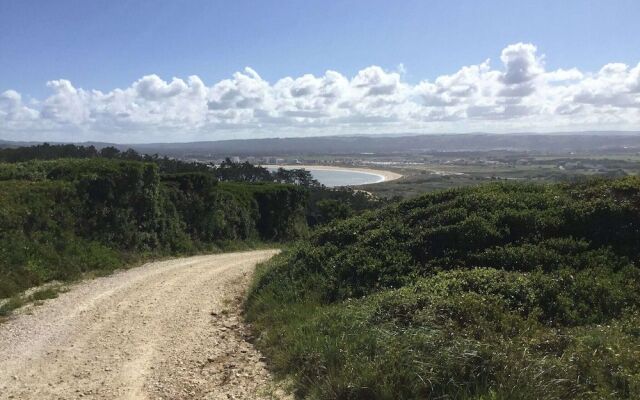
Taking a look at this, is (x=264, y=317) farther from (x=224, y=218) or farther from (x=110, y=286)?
(x=224, y=218)

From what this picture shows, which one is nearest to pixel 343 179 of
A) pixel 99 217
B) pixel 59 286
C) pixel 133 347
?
pixel 99 217

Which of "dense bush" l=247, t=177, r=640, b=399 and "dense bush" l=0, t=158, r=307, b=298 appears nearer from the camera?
"dense bush" l=247, t=177, r=640, b=399

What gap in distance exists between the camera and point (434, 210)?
11641 mm

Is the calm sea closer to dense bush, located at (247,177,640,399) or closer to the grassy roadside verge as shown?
the grassy roadside verge

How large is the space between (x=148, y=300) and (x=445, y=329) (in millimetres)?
7584

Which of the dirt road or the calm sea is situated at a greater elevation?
the dirt road

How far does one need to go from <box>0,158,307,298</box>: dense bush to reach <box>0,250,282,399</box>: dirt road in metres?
1.93

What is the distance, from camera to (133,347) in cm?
828

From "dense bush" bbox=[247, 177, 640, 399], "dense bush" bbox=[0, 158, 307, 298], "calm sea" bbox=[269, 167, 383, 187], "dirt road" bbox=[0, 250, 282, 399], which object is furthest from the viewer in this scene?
"calm sea" bbox=[269, 167, 383, 187]

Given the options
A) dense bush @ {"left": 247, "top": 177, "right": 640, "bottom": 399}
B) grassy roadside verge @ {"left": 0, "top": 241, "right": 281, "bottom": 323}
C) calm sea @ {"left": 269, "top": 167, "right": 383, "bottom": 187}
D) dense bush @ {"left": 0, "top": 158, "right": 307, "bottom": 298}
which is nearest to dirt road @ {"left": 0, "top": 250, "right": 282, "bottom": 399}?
A: grassy roadside verge @ {"left": 0, "top": 241, "right": 281, "bottom": 323}

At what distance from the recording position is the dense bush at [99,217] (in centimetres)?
1415

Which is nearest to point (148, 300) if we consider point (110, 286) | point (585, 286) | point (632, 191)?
point (110, 286)

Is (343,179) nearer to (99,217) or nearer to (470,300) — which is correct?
(99,217)

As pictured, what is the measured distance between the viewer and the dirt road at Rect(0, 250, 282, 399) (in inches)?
264
